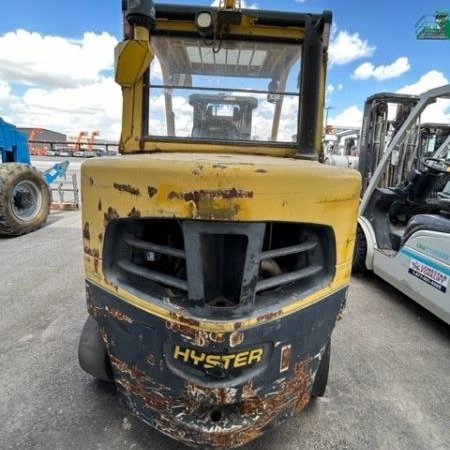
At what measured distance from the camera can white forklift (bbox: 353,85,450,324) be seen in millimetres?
3457

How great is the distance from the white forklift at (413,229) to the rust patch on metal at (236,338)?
256 centimetres

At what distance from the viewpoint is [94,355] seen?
7.54 feet

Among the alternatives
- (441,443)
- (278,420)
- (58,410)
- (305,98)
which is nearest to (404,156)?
(305,98)

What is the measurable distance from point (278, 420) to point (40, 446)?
129 cm

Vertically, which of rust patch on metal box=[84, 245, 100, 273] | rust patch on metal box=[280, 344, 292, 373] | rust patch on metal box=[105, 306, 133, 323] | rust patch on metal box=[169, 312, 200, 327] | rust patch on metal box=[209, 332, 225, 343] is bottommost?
rust patch on metal box=[280, 344, 292, 373]

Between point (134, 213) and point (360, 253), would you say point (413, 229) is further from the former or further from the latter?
point (134, 213)

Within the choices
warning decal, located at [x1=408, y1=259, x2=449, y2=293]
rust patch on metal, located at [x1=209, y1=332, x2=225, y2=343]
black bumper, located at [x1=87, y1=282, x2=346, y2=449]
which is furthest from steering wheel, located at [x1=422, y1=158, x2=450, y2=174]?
rust patch on metal, located at [x1=209, y1=332, x2=225, y2=343]

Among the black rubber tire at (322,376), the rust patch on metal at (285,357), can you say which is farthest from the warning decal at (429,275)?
the rust patch on metal at (285,357)

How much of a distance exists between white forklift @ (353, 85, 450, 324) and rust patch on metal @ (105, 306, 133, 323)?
2854 millimetres

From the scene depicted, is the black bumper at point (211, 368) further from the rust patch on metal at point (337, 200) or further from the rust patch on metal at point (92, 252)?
the rust patch on metal at point (337, 200)

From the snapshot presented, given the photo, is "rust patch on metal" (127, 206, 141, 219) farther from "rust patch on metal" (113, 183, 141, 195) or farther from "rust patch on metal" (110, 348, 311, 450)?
"rust patch on metal" (110, 348, 311, 450)

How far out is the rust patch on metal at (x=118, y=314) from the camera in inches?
67.7

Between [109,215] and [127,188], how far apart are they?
0.57 feet

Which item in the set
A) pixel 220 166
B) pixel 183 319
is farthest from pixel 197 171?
pixel 183 319
